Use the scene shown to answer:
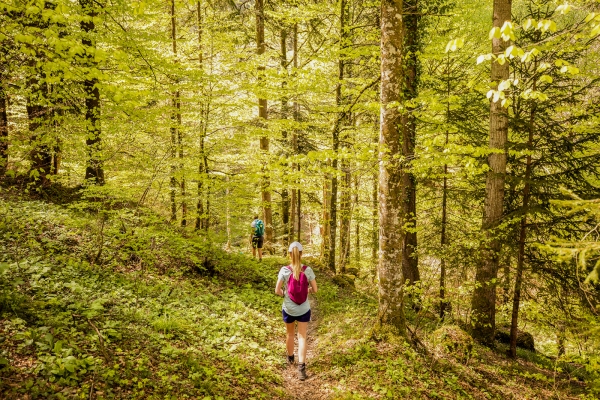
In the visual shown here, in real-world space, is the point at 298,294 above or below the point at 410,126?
below

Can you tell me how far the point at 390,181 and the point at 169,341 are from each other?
4895 mm

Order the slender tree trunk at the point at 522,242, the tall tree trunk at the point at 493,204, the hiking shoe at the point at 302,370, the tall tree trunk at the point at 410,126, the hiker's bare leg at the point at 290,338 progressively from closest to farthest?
the hiking shoe at the point at 302,370 < the hiker's bare leg at the point at 290,338 < the tall tree trunk at the point at 493,204 < the slender tree trunk at the point at 522,242 < the tall tree trunk at the point at 410,126

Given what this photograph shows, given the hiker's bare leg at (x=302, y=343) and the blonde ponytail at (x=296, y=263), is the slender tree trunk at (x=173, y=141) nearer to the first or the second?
the blonde ponytail at (x=296, y=263)

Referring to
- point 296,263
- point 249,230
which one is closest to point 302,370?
point 296,263

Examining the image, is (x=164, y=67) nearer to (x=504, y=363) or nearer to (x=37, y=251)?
(x=37, y=251)

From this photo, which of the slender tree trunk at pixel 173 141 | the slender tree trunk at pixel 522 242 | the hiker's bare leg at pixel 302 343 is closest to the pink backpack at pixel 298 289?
the hiker's bare leg at pixel 302 343

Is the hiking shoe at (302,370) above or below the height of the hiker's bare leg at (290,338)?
below

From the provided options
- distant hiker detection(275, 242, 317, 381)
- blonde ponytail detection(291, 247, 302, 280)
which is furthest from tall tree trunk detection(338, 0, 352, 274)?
distant hiker detection(275, 242, 317, 381)

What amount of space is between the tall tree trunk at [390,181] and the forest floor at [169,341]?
30.9 inches

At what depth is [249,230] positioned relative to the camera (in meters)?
10.3

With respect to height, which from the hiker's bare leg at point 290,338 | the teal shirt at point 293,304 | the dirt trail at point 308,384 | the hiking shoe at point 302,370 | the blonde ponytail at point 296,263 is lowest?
the dirt trail at point 308,384

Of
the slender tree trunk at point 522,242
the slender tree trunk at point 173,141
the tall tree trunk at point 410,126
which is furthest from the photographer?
the tall tree trunk at point 410,126

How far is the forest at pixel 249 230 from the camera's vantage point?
15.4 feet

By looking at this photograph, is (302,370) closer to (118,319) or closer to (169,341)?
(169,341)
